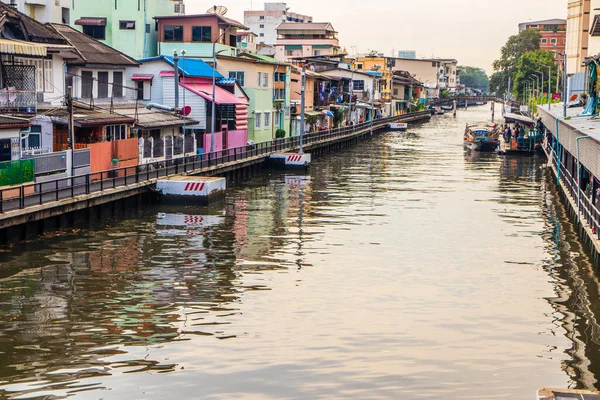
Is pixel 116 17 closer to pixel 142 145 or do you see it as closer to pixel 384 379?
pixel 142 145

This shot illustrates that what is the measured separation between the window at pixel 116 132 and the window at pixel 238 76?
27.8 metres

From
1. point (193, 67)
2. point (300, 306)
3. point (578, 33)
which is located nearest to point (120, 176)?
point (300, 306)

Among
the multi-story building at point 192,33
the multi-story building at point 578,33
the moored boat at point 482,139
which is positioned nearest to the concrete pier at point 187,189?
the multi-story building at point 192,33

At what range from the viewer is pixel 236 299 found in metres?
29.1

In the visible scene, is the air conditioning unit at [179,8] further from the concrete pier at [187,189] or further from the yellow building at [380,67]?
the concrete pier at [187,189]

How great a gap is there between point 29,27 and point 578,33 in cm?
10065

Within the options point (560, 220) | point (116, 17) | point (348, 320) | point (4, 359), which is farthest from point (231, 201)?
point (116, 17)

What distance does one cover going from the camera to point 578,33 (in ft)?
438

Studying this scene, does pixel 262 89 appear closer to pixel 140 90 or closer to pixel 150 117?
pixel 140 90

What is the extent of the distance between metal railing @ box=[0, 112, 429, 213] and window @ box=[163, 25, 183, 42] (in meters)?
13.5

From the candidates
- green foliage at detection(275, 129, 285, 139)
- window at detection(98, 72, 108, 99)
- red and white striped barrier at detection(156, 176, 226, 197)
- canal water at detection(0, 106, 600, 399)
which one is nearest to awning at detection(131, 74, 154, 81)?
window at detection(98, 72, 108, 99)

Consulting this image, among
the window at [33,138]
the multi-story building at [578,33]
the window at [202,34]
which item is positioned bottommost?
the window at [33,138]

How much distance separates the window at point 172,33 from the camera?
85.6 meters

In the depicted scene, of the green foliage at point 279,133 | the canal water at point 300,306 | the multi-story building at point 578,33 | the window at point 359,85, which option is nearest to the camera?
the canal water at point 300,306
